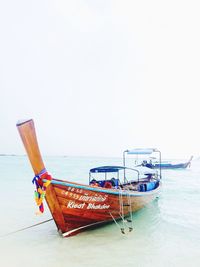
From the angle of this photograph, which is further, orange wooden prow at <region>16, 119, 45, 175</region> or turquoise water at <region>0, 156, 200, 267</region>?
turquoise water at <region>0, 156, 200, 267</region>

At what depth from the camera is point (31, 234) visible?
7270 millimetres

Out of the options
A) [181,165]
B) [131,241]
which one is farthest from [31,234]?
[181,165]

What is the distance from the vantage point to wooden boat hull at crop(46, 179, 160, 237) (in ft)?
19.3

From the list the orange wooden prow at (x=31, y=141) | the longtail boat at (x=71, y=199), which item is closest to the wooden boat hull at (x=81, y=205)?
the longtail boat at (x=71, y=199)

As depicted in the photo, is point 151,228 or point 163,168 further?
point 163,168

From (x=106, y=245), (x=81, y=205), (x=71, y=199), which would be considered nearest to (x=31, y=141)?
(x=71, y=199)

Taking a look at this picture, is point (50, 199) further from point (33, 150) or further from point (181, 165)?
point (181, 165)

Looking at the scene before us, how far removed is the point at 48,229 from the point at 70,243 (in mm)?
1776

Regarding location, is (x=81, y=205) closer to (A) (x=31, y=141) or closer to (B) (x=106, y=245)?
(B) (x=106, y=245)

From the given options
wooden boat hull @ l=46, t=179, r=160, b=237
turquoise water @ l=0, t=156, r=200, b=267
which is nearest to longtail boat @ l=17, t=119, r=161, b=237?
wooden boat hull @ l=46, t=179, r=160, b=237

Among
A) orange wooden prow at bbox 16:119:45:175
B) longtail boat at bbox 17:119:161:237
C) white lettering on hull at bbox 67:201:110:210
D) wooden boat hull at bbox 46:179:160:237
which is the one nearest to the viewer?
orange wooden prow at bbox 16:119:45:175

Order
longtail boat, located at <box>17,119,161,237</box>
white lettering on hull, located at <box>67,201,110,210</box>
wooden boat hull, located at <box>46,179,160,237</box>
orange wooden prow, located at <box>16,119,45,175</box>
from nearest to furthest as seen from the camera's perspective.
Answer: orange wooden prow, located at <box>16,119,45,175</box> < longtail boat, located at <box>17,119,161,237</box> < wooden boat hull, located at <box>46,179,160,237</box> < white lettering on hull, located at <box>67,201,110,210</box>

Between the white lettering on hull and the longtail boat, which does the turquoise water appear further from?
the white lettering on hull

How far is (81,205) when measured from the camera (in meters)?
6.32
